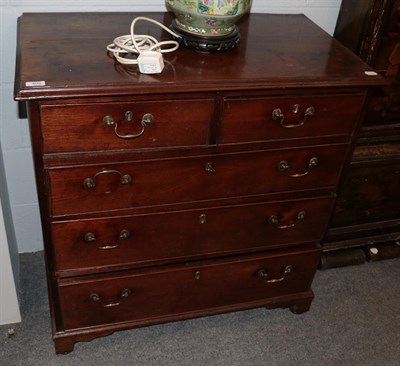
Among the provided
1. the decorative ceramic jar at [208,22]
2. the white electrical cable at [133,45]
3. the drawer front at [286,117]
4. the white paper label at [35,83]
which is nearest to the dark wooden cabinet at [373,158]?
the drawer front at [286,117]

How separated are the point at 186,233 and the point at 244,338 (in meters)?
0.53

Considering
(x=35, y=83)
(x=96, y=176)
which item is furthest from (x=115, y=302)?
(x=35, y=83)

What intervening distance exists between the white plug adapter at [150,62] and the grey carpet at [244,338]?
0.97 meters

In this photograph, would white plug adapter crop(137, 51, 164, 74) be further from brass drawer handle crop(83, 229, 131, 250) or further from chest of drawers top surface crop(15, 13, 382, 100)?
brass drawer handle crop(83, 229, 131, 250)

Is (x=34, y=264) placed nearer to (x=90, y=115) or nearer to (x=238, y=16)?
(x=90, y=115)

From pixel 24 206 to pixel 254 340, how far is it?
0.98 m

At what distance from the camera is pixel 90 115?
1.18 m

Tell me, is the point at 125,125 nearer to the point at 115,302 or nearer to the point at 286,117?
the point at 286,117

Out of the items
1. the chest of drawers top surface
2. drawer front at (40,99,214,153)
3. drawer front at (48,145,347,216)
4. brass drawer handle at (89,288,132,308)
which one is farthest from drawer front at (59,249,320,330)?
the chest of drawers top surface

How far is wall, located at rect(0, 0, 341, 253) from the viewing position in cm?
152

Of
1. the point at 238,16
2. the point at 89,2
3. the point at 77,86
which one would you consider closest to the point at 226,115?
the point at 238,16

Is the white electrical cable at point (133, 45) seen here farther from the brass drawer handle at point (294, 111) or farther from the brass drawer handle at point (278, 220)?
the brass drawer handle at point (278, 220)

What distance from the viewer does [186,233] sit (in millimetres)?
1490

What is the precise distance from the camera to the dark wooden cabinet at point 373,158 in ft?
5.28
